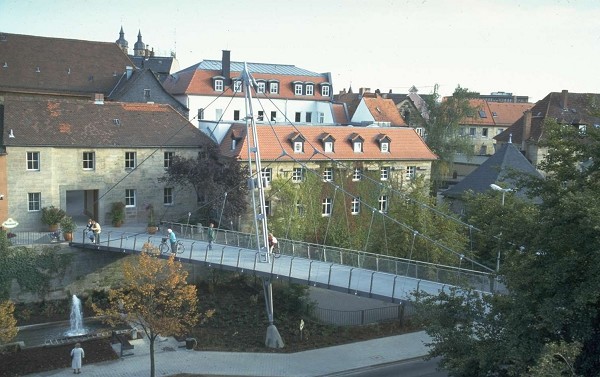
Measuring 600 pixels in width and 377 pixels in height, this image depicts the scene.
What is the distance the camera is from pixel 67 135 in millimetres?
37594

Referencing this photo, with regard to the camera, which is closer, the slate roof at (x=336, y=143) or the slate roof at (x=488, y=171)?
the slate roof at (x=336, y=143)

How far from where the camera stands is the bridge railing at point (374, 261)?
21.6 metres

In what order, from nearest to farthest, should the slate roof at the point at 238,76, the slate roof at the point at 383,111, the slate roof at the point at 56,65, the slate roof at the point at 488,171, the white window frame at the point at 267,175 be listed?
the white window frame at the point at 267,175 → the slate roof at the point at 488,171 → the slate roof at the point at 56,65 → the slate roof at the point at 238,76 → the slate roof at the point at 383,111

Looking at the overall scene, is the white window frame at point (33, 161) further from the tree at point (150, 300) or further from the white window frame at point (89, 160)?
the tree at point (150, 300)

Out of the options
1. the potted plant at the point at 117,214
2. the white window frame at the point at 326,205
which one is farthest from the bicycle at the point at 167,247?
the white window frame at the point at 326,205

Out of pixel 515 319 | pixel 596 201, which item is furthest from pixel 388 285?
pixel 596 201

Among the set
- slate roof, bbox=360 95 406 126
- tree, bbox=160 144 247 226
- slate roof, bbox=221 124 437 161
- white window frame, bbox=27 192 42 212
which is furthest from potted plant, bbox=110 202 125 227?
slate roof, bbox=360 95 406 126

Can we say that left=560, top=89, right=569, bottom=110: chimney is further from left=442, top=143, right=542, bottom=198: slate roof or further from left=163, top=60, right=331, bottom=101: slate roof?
left=163, top=60, right=331, bottom=101: slate roof

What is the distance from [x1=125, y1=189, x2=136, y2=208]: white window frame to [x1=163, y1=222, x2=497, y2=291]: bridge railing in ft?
27.2

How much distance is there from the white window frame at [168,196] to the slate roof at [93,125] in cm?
286

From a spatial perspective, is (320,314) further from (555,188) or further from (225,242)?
(555,188)

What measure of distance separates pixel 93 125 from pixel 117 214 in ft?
19.4

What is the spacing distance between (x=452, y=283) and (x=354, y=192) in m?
19.5

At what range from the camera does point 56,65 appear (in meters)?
51.5
